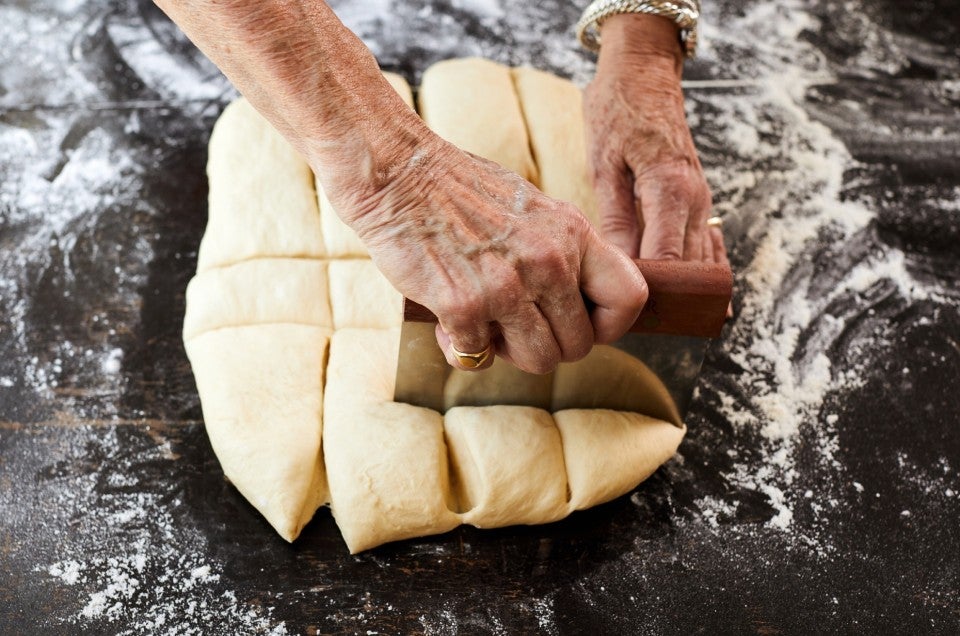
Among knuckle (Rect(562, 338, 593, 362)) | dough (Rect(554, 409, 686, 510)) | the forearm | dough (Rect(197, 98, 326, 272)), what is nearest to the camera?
the forearm

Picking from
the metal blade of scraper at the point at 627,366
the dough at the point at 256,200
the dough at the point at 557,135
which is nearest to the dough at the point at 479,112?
the dough at the point at 557,135

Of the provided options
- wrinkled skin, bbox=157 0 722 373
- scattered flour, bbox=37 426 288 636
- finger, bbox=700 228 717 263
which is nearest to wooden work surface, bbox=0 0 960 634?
scattered flour, bbox=37 426 288 636

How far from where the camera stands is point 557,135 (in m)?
2.13

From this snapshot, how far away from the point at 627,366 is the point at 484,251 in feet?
1.52

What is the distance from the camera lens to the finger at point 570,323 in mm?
1274

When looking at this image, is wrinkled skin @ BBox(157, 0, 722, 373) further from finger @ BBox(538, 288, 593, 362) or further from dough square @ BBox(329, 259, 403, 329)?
dough square @ BBox(329, 259, 403, 329)

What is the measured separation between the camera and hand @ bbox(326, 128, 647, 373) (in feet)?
4.07

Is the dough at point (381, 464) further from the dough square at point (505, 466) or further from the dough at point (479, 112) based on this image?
the dough at point (479, 112)

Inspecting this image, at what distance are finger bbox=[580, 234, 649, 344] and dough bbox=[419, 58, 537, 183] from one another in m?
0.75

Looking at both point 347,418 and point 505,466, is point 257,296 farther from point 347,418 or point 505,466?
point 505,466

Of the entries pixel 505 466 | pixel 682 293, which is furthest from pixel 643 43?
pixel 505 466

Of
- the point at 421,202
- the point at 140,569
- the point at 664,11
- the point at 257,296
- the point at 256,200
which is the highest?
the point at 664,11

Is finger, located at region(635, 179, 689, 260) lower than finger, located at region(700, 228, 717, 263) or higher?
higher

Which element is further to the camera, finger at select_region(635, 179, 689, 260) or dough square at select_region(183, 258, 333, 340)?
dough square at select_region(183, 258, 333, 340)
